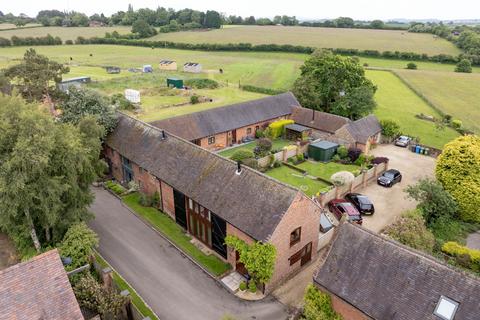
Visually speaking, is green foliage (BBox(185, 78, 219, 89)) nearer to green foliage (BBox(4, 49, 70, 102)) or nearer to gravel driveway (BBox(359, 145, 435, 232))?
green foliage (BBox(4, 49, 70, 102))

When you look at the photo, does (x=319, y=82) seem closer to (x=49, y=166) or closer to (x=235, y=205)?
(x=235, y=205)

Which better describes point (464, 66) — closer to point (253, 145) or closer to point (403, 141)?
point (403, 141)

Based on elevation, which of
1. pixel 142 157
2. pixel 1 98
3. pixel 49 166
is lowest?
pixel 142 157

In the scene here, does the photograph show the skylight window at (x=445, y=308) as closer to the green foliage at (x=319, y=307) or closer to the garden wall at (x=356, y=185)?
the green foliage at (x=319, y=307)

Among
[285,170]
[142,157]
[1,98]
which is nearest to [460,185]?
[285,170]

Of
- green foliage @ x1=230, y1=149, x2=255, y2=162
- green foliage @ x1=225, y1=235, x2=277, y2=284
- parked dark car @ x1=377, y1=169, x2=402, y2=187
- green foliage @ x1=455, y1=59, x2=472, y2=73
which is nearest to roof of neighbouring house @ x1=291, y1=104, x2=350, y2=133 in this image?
parked dark car @ x1=377, y1=169, x2=402, y2=187

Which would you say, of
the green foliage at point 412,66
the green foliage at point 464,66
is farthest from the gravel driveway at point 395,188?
the green foliage at point 464,66
